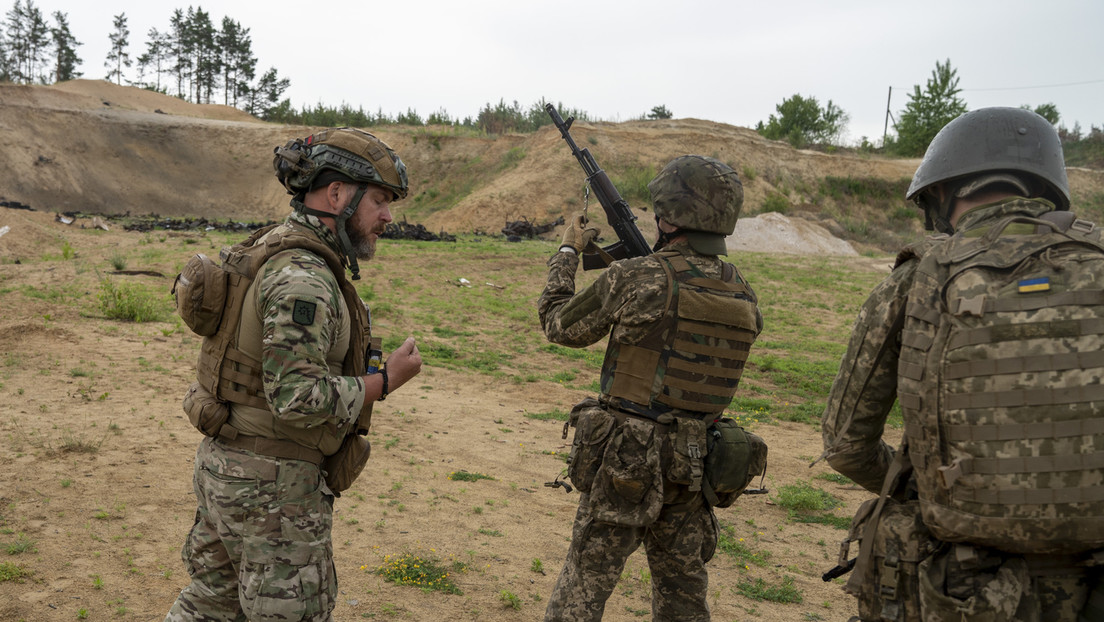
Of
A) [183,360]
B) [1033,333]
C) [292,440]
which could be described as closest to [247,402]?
[292,440]

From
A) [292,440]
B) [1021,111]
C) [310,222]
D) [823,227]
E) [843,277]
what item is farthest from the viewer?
[823,227]

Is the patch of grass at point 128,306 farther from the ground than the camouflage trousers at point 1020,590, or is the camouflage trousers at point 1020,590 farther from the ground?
the camouflage trousers at point 1020,590

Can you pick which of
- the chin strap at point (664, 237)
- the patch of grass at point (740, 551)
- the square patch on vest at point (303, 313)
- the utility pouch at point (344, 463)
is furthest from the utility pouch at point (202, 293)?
the patch of grass at point (740, 551)

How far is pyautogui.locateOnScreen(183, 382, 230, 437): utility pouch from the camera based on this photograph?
2.65 m

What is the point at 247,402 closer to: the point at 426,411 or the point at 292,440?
the point at 292,440

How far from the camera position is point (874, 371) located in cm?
239

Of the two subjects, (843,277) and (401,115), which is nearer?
(843,277)

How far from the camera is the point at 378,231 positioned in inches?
117

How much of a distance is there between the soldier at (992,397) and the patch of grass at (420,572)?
292 cm

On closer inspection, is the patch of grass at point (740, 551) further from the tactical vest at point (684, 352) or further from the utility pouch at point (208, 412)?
the utility pouch at point (208, 412)

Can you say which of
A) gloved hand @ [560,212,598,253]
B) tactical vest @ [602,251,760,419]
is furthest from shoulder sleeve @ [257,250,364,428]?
gloved hand @ [560,212,598,253]

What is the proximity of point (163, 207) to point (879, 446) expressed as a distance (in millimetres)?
33388

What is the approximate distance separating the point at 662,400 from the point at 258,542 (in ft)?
5.47

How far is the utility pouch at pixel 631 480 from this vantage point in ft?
10.5
